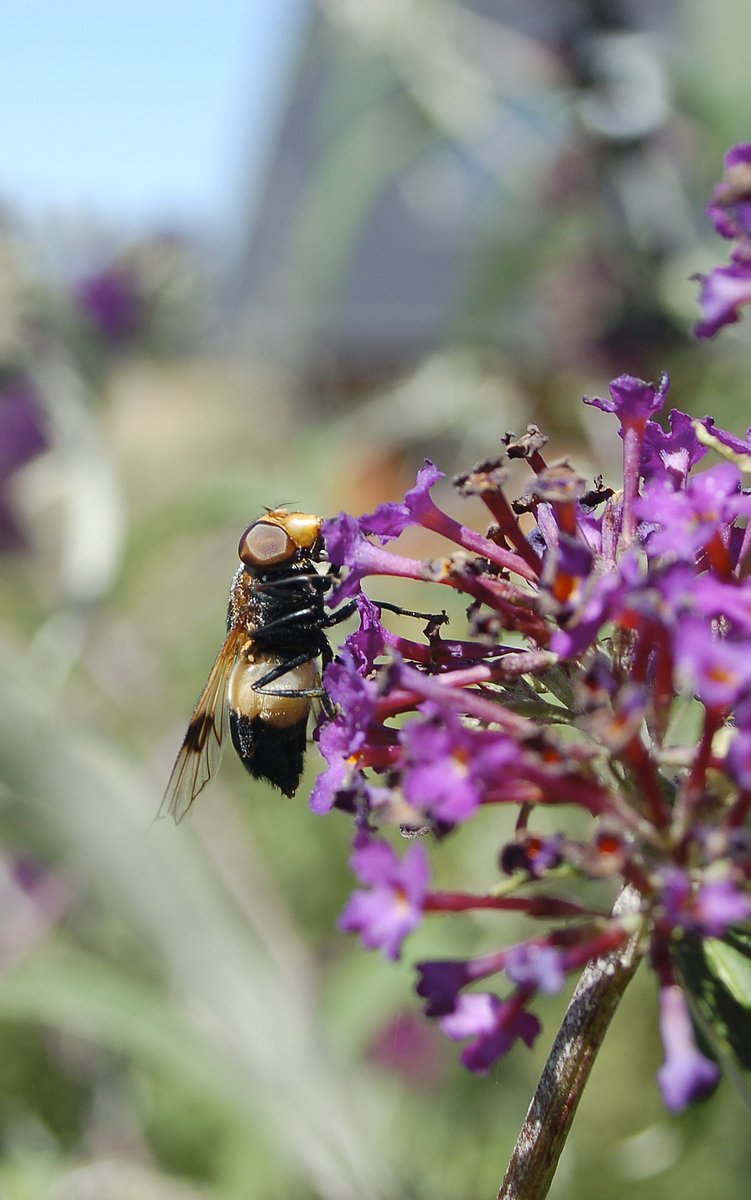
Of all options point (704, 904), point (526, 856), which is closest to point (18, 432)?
point (526, 856)

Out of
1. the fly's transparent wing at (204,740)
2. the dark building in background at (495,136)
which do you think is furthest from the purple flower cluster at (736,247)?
the dark building in background at (495,136)

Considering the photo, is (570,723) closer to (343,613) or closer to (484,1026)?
(484,1026)

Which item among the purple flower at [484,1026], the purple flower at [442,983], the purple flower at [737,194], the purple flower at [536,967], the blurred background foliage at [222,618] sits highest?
the purple flower at [737,194]

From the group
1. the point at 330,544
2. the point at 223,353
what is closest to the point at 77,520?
the point at 330,544

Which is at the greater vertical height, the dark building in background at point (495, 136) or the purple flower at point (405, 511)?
the purple flower at point (405, 511)

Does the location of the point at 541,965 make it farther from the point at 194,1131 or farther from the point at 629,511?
the point at 194,1131

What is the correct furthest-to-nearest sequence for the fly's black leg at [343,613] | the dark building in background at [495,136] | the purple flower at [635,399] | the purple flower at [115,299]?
the purple flower at [115,299] < the dark building in background at [495,136] < the fly's black leg at [343,613] < the purple flower at [635,399]

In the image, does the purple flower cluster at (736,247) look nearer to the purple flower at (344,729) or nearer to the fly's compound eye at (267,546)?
the purple flower at (344,729)

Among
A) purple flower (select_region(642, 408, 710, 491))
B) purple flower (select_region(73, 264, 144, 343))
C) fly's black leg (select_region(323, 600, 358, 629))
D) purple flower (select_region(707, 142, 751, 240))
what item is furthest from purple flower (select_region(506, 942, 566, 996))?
purple flower (select_region(73, 264, 144, 343))
